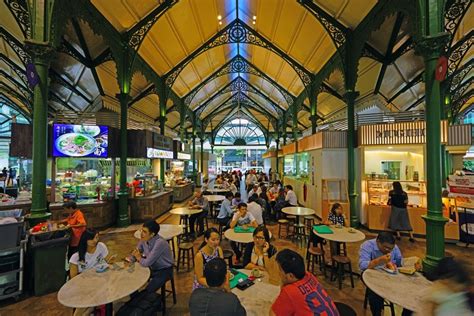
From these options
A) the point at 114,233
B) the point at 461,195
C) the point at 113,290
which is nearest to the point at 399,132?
the point at 461,195

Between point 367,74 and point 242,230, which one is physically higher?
point 367,74

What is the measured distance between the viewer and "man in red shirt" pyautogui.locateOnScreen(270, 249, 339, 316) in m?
1.57

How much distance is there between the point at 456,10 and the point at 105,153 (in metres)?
9.30

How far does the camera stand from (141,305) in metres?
2.43

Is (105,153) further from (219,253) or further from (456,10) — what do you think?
(456,10)

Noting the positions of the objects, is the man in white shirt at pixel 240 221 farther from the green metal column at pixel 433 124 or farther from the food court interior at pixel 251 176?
the green metal column at pixel 433 124

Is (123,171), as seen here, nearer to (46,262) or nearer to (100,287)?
(46,262)

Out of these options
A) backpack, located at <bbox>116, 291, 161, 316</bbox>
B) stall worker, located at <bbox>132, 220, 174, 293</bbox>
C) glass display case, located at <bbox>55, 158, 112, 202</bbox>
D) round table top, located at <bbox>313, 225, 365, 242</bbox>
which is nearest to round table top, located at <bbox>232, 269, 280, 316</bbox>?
backpack, located at <bbox>116, 291, 161, 316</bbox>

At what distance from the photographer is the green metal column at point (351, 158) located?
694cm

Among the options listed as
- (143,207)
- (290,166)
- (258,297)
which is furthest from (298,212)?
(290,166)

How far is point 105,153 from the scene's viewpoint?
22.9 ft

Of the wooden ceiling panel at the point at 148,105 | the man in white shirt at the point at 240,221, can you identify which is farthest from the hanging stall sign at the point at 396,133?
the wooden ceiling panel at the point at 148,105

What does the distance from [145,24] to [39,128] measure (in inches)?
183

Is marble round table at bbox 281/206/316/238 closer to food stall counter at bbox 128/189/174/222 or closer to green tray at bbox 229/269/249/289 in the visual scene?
green tray at bbox 229/269/249/289
